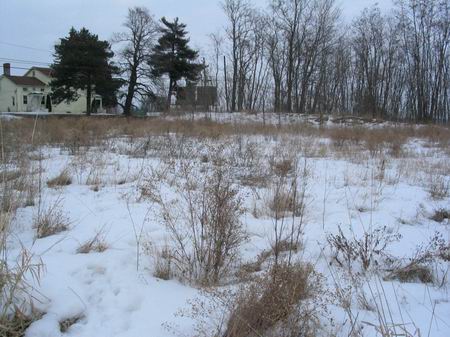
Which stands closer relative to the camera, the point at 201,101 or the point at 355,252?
the point at 355,252

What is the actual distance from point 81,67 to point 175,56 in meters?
9.60

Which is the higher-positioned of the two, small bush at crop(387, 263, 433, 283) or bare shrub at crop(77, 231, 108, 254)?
bare shrub at crop(77, 231, 108, 254)

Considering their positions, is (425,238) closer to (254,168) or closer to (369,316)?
(369,316)

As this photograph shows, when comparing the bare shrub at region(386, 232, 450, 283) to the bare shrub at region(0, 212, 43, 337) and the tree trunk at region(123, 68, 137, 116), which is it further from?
the tree trunk at region(123, 68, 137, 116)

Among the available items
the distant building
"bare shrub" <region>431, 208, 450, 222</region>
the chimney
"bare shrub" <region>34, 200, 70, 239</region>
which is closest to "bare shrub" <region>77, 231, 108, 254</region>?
"bare shrub" <region>34, 200, 70, 239</region>

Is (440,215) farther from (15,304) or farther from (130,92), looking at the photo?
(130,92)

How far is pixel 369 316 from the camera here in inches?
85.7

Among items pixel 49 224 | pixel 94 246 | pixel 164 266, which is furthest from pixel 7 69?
pixel 164 266

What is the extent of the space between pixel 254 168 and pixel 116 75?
35.2 metres

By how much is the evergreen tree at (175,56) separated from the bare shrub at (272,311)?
35.6m

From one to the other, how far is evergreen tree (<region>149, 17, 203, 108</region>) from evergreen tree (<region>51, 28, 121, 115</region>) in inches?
199

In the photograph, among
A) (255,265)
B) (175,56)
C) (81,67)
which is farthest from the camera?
(175,56)

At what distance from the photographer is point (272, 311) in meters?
1.91

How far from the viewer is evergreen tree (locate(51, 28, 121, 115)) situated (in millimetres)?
31297
